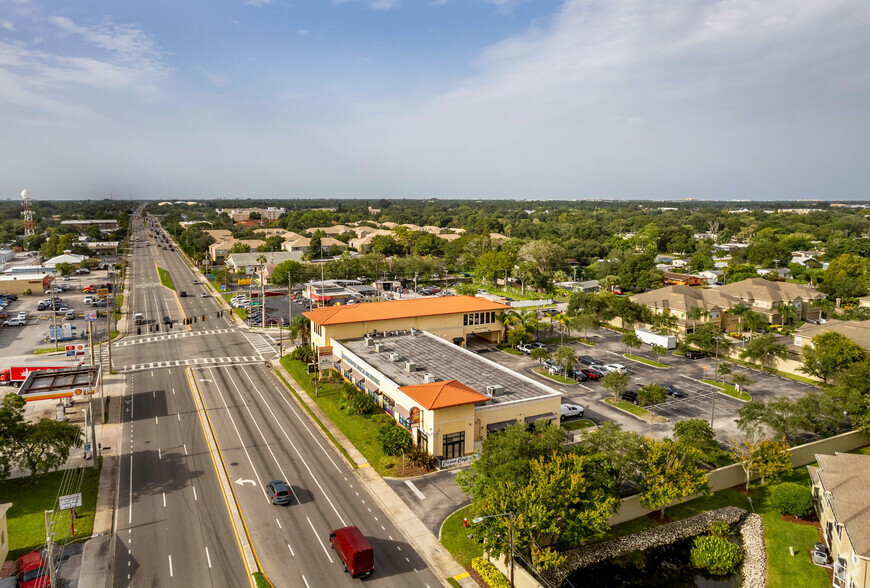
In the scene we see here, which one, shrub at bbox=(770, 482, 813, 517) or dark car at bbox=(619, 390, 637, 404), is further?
dark car at bbox=(619, 390, 637, 404)

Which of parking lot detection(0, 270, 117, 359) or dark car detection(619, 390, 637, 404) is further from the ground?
parking lot detection(0, 270, 117, 359)

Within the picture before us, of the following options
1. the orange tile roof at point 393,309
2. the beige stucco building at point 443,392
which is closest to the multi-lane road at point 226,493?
the beige stucco building at point 443,392

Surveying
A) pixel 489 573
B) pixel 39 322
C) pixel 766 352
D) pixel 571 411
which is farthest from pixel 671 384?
pixel 39 322

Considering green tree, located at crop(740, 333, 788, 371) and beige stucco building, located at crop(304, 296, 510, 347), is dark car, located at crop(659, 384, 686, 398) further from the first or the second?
beige stucco building, located at crop(304, 296, 510, 347)

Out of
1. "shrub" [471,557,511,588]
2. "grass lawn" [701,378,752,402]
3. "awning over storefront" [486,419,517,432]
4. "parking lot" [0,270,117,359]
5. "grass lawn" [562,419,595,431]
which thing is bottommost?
"shrub" [471,557,511,588]

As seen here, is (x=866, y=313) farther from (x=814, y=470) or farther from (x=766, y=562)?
(x=766, y=562)

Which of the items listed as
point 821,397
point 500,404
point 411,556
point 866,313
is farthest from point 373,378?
point 866,313

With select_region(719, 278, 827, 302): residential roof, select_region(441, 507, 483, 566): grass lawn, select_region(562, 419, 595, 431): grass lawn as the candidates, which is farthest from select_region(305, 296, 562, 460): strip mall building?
select_region(719, 278, 827, 302): residential roof
